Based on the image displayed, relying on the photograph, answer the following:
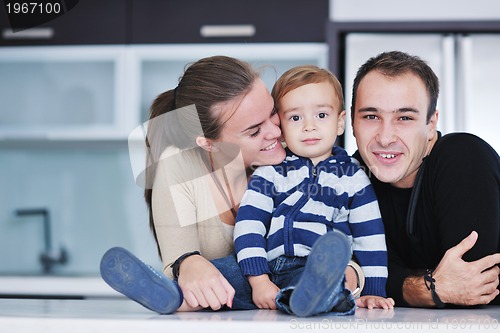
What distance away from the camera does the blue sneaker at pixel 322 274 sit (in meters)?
1.03

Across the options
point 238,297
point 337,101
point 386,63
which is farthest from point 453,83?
point 238,297

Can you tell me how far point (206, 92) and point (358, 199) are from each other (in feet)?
1.40

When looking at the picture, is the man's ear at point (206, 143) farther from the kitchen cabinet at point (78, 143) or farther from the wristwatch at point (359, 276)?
the kitchen cabinet at point (78, 143)

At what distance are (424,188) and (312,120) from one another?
1.01ft

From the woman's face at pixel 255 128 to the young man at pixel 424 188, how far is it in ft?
0.81

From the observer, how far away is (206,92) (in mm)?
1522

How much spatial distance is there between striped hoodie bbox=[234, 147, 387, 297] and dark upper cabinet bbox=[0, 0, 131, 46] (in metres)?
1.85

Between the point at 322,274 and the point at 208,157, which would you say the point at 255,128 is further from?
the point at 322,274

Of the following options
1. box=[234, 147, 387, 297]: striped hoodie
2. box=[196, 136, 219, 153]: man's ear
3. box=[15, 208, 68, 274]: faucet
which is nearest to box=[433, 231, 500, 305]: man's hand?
box=[234, 147, 387, 297]: striped hoodie

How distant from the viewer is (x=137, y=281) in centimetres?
110

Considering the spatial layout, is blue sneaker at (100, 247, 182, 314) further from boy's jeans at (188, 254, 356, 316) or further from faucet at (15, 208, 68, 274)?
faucet at (15, 208, 68, 274)

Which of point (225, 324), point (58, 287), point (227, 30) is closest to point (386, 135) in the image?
point (225, 324)

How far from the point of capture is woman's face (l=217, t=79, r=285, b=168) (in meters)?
1.47

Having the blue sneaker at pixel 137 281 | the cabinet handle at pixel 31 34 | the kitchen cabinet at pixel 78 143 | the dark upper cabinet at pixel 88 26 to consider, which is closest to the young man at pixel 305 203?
the blue sneaker at pixel 137 281
